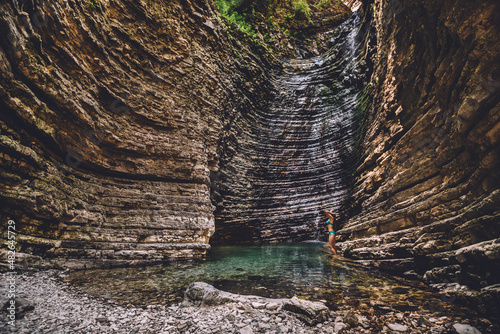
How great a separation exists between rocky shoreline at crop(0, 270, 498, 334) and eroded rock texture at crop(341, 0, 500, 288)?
3.88 feet

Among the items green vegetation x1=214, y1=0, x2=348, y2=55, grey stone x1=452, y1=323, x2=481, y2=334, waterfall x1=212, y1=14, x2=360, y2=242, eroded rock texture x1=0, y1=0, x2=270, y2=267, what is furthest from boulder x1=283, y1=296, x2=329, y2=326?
green vegetation x1=214, y1=0, x2=348, y2=55

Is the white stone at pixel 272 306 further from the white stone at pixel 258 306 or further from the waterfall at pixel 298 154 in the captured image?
the waterfall at pixel 298 154

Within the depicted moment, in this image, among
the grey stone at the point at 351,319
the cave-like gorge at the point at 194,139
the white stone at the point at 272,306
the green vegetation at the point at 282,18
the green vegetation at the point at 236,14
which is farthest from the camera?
Result: the green vegetation at the point at 282,18

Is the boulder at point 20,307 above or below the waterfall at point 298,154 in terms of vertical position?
below

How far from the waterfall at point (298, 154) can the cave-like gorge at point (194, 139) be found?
30 centimetres

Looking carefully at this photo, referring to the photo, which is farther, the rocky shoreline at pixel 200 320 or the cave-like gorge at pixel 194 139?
the cave-like gorge at pixel 194 139

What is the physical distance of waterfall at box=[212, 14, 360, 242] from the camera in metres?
13.1

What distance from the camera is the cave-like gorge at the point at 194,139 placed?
10.9 ft

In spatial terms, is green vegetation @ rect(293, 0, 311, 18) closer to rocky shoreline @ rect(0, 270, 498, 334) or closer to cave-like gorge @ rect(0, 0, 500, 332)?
cave-like gorge @ rect(0, 0, 500, 332)

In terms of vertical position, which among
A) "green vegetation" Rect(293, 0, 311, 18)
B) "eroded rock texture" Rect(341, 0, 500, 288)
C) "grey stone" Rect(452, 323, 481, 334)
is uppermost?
"green vegetation" Rect(293, 0, 311, 18)

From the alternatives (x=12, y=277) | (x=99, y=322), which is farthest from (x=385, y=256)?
(x=12, y=277)

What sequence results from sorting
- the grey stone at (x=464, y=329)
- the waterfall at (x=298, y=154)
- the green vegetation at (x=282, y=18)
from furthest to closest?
the green vegetation at (x=282, y=18), the waterfall at (x=298, y=154), the grey stone at (x=464, y=329)

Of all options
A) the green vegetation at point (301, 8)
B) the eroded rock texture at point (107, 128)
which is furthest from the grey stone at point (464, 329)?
the green vegetation at point (301, 8)

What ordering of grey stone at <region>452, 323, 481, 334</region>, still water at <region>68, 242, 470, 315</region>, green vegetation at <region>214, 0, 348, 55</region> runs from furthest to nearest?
green vegetation at <region>214, 0, 348, 55</region> < still water at <region>68, 242, 470, 315</region> < grey stone at <region>452, 323, 481, 334</region>
